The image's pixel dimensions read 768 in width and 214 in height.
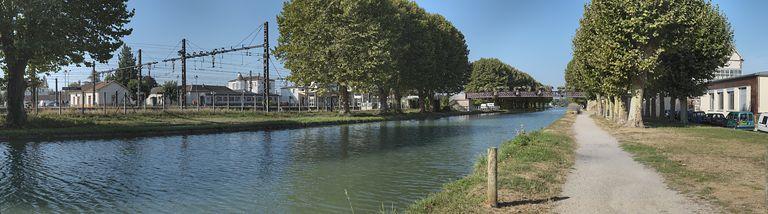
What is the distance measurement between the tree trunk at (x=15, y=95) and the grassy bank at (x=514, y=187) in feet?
94.7

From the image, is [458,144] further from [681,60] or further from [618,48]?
[681,60]

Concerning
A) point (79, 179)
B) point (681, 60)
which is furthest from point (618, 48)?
point (79, 179)

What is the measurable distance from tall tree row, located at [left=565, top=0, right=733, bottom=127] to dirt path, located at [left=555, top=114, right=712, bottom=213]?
18.4m

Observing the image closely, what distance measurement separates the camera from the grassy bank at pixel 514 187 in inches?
389

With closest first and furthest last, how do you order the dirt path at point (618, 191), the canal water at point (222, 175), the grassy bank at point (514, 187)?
the dirt path at point (618, 191)
the grassy bank at point (514, 187)
the canal water at point (222, 175)

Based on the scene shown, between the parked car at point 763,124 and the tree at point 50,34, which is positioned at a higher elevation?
the tree at point 50,34

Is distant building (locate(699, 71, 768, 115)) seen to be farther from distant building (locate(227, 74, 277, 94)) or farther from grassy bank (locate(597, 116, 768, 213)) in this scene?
distant building (locate(227, 74, 277, 94))

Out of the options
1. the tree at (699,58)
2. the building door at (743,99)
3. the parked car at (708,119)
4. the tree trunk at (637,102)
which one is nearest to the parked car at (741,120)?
the tree at (699,58)

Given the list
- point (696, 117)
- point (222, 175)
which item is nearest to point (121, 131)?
point (222, 175)

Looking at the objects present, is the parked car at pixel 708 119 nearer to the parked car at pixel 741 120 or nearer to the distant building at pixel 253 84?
the parked car at pixel 741 120

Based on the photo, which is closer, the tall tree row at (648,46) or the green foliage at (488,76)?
the tall tree row at (648,46)

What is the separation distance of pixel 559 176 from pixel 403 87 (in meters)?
57.7

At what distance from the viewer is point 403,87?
7119cm

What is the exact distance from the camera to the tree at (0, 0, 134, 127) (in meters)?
29.3
